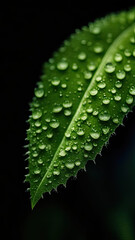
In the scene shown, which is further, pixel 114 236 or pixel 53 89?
pixel 114 236

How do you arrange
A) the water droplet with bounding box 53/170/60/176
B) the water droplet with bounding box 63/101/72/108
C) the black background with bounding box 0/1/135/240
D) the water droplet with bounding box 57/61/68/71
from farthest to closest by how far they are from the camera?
the black background with bounding box 0/1/135/240 → the water droplet with bounding box 57/61/68/71 → the water droplet with bounding box 63/101/72/108 → the water droplet with bounding box 53/170/60/176

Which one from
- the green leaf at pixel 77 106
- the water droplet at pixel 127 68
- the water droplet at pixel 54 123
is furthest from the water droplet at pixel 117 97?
the water droplet at pixel 54 123

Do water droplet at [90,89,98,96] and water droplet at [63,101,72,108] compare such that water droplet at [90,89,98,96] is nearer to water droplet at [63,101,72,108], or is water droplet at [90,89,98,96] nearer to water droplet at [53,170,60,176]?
water droplet at [63,101,72,108]

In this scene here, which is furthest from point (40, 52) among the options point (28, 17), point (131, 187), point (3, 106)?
point (131, 187)

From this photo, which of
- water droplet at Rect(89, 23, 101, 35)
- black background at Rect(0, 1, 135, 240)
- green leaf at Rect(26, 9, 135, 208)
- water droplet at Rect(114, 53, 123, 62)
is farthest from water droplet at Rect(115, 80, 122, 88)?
black background at Rect(0, 1, 135, 240)

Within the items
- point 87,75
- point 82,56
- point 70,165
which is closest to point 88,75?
point 87,75

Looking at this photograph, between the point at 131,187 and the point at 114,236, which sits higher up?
the point at 131,187

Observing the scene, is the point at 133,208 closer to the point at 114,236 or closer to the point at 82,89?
the point at 114,236

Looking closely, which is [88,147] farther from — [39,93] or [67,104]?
[39,93]
